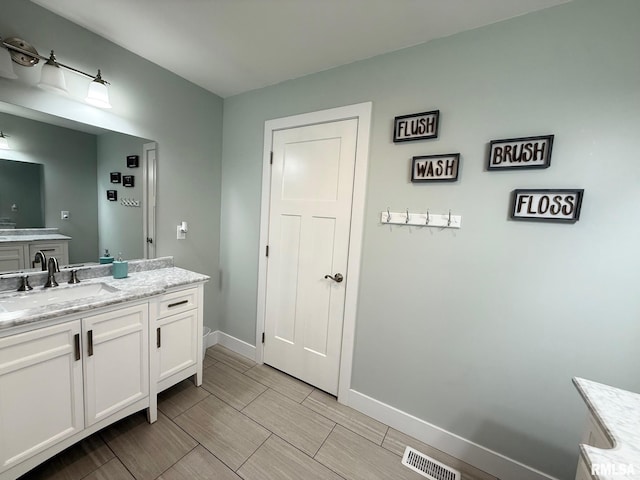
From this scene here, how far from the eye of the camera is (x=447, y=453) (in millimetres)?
1567

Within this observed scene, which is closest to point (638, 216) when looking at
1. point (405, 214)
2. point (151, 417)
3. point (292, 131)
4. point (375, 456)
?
point (405, 214)

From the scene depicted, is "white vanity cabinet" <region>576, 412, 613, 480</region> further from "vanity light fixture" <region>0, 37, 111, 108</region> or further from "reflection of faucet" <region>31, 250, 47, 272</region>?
"vanity light fixture" <region>0, 37, 111, 108</region>

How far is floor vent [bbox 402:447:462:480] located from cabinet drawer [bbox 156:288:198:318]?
1.78m

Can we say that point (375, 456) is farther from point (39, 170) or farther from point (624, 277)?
point (39, 170)

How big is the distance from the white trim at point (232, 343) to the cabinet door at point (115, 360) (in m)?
0.97

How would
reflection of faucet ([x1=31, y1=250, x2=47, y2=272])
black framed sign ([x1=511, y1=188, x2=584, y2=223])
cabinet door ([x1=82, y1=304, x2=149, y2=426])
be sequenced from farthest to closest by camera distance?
reflection of faucet ([x1=31, y1=250, x2=47, y2=272]) < cabinet door ([x1=82, y1=304, x2=149, y2=426]) < black framed sign ([x1=511, y1=188, x2=584, y2=223])

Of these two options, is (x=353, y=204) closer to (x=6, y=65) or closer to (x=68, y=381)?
(x=68, y=381)

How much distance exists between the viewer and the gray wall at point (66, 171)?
4.99 feet

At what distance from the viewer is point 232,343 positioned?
2613 mm

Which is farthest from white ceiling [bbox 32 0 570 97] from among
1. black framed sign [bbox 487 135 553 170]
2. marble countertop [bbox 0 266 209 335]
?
marble countertop [bbox 0 266 209 335]

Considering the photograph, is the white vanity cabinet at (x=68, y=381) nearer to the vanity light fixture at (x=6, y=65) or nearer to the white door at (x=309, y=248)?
the white door at (x=309, y=248)

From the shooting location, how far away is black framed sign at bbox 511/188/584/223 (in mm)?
1229

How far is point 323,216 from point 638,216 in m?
1.68

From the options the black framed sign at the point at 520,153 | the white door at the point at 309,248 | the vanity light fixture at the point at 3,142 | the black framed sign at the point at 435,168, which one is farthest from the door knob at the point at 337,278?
the vanity light fixture at the point at 3,142
